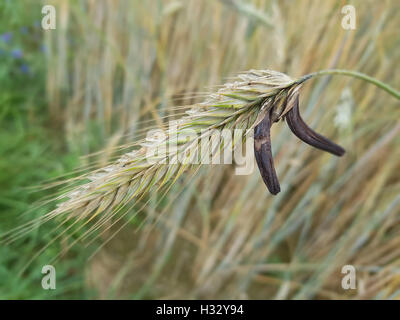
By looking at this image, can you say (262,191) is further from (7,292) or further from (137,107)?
(7,292)

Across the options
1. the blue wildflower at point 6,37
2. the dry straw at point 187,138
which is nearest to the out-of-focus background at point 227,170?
the blue wildflower at point 6,37

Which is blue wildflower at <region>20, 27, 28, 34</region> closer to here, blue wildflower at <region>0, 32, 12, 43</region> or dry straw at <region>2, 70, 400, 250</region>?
blue wildflower at <region>0, 32, 12, 43</region>

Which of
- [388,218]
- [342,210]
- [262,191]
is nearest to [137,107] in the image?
[262,191]

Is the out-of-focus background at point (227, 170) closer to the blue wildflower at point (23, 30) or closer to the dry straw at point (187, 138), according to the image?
the blue wildflower at point (23, 30)

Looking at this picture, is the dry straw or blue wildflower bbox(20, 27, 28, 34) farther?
blue wildflower bbox(20, 27, 28, 34)

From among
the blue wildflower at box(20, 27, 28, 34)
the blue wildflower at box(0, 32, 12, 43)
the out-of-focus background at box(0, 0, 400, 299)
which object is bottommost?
the out-of-focus background at box(0, 0, 400, 299)

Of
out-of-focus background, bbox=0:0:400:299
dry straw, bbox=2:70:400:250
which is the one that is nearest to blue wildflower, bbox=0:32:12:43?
out-of-focus background, bbox=0:0:400:299

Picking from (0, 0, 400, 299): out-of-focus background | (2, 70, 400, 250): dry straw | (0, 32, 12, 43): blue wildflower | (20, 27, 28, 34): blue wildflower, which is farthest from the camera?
(20, 27, 28, 34): blue wildflower

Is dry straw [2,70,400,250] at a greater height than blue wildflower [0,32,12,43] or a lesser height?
lesser
